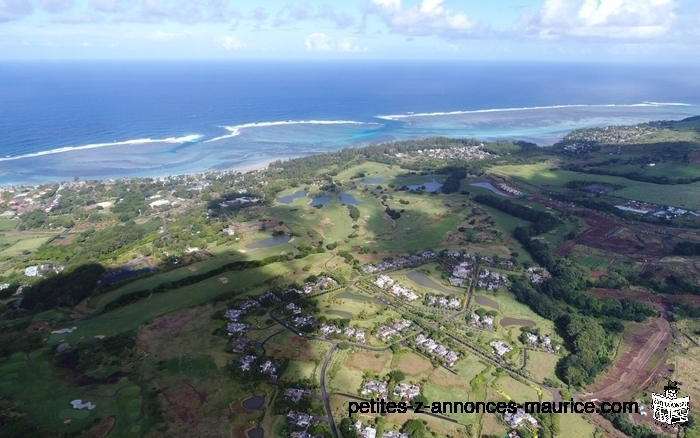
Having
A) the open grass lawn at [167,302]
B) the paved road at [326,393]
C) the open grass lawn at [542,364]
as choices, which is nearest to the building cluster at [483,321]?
the open grass lawn at [542,364]

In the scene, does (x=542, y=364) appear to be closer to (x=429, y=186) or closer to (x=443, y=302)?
(x=443, y=302)

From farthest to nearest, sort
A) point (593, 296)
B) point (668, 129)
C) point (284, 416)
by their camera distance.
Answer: point (668, 129), point (593, 296), point (284, 416)

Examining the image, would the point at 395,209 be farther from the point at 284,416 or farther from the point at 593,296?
the point at 284,416

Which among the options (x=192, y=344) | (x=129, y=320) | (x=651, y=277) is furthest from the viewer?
(x=651, y=277)

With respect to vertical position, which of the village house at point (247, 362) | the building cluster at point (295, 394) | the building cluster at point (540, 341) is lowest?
the village house at point (247, 362)

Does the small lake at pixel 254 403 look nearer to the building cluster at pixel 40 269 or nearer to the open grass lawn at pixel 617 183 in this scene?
the building cluster at pixel 40 269

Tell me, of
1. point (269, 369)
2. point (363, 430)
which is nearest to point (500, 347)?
point (363, 430)

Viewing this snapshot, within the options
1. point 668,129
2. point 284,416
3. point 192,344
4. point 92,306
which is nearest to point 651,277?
point 284,416
